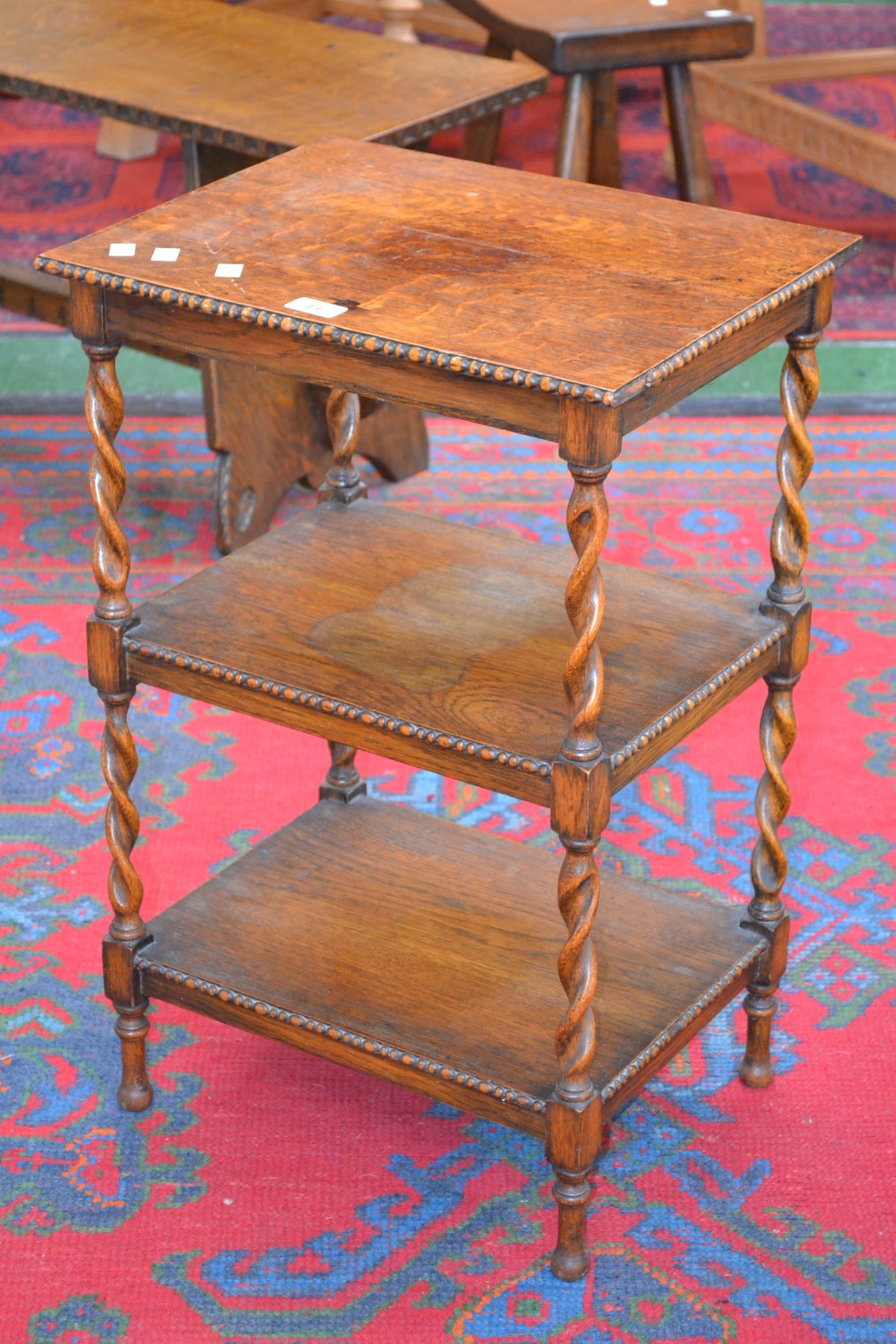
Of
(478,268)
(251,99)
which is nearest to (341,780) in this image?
(478,268)

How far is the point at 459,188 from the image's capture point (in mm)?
2361

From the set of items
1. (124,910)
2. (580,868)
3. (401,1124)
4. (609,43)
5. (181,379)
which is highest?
(609,43)

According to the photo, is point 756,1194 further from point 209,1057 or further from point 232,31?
point 232,31

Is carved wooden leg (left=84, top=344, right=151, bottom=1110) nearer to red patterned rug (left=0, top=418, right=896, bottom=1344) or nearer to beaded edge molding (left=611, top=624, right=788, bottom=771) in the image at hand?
red patterned rug (left=0, top=418, right=896, bottom=1344)

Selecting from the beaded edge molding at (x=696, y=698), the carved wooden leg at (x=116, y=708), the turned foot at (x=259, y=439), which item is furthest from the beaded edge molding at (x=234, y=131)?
the beaded edge molding at (x=696, y=698)

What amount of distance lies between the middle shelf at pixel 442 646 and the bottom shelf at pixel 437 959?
0.38m

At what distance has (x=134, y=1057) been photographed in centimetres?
254

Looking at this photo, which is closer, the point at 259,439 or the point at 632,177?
the point at 259,439

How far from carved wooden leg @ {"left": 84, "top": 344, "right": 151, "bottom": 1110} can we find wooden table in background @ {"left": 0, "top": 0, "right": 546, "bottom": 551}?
1432 mm

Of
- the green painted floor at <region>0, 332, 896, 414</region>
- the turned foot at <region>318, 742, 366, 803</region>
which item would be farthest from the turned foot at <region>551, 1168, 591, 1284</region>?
the green painted floor at <region>0, 332, 896, 414</region>

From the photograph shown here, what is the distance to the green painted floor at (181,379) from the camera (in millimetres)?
4613

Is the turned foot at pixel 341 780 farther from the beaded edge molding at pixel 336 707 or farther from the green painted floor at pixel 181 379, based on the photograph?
the green painted floor at pixel 181 379

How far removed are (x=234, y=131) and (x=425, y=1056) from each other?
1999 mm

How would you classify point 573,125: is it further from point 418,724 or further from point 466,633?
point 418,724
